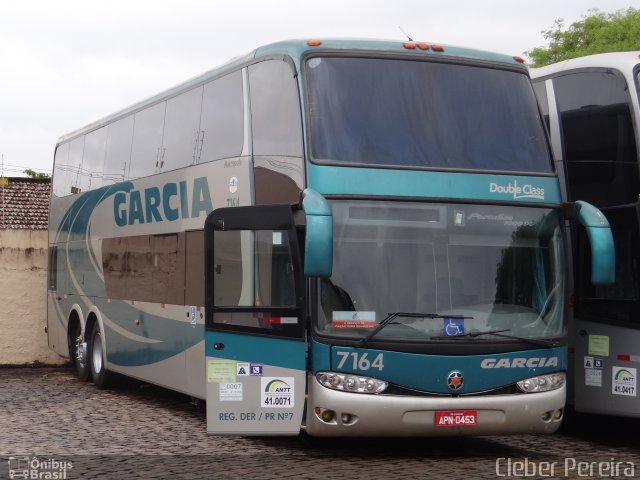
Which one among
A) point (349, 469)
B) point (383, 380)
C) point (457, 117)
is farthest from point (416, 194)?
point (349, 469)

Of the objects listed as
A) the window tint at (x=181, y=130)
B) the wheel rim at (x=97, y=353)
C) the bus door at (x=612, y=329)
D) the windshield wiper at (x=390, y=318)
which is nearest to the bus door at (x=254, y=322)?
the windshield wiper at (x=390, y=318)

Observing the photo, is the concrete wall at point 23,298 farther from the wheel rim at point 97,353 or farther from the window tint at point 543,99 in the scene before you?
the window tint at point 543,99

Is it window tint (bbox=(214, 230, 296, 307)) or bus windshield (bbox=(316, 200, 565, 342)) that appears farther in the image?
window tint (bbox=(214, 230, 296, 307))

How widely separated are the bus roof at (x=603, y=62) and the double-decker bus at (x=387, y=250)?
1.06m

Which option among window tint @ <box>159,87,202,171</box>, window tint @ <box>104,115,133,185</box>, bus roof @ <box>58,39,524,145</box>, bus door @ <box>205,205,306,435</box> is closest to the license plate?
bus door @ <box>205,205,306,435</box>

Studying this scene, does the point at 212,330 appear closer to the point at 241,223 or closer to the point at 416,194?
the point at 241,223

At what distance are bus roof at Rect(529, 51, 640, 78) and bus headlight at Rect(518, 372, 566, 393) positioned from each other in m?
3.35

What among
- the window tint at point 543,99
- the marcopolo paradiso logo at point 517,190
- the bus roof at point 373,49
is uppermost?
the bus roof at point 373,49

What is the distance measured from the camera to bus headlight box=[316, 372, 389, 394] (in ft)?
35.4

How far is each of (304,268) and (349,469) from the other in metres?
1.90

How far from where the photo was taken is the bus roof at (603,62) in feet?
41.1

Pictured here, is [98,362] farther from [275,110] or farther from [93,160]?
[275,110]

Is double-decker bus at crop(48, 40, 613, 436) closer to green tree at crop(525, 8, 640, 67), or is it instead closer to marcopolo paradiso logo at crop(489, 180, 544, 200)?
marcopolo paradiso logo at crop(489, 180, 544, 200)

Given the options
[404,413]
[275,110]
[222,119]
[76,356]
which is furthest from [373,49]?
[76,356]
